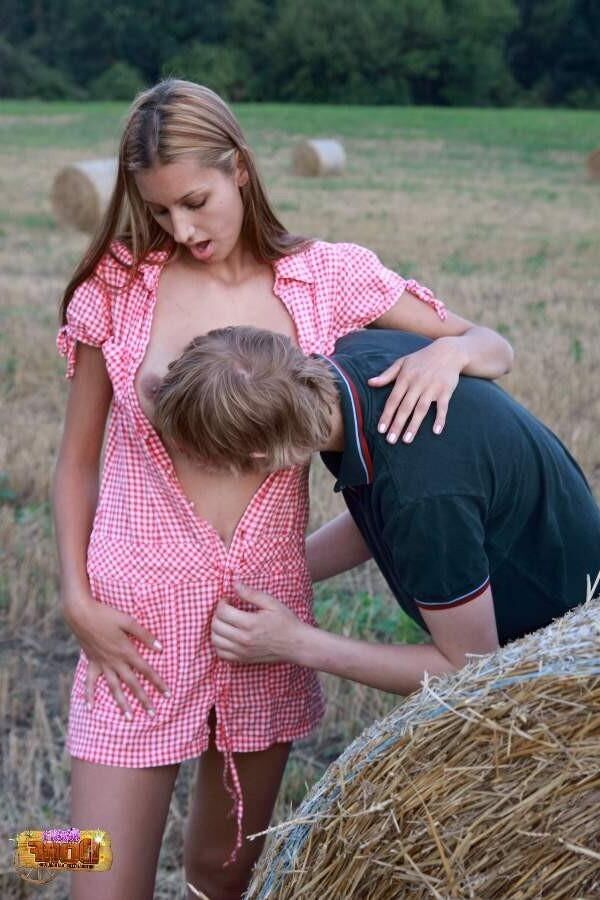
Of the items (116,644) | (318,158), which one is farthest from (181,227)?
(318,158)

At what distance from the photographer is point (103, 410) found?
A: 266cm

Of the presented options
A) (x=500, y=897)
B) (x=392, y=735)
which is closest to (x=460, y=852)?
(x=500, y=897)

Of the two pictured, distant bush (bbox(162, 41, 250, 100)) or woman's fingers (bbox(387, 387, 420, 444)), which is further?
distant bush (bbox(162, 41, 250, 100))

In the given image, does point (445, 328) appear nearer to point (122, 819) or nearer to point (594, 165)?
point (122, 819)

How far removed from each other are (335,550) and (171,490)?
568 millimetres

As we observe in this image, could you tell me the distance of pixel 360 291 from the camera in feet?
8.77

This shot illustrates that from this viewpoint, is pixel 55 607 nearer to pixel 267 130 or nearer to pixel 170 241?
pixel 170 241

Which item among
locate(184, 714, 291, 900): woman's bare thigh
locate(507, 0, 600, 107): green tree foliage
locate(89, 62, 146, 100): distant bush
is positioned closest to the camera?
locate(184, 714, 291, 900): woman's bare thigh

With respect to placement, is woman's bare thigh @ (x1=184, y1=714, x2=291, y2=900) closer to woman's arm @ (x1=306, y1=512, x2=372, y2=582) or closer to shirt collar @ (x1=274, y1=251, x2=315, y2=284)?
woman's arm @ (x1=306, y1=512, x2=372, y2=582)

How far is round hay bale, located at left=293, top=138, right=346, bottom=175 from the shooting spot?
19.7 metres

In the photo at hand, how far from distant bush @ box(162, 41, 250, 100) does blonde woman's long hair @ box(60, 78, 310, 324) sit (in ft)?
158

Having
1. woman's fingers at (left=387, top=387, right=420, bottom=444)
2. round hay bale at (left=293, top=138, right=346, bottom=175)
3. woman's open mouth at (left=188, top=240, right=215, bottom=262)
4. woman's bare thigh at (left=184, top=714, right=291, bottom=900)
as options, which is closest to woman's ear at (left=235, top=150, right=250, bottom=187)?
woman's open mouth at (left=188, top=240, right=215, bottom=262)

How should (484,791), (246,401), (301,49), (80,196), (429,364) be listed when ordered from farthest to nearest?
(301,49)
(80,196)
(429,364)
(246,401)
(484,791)

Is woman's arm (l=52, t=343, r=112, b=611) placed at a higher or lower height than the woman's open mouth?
lower
